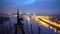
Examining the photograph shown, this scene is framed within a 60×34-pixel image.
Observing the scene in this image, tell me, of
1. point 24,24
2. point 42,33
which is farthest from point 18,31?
point 42,33

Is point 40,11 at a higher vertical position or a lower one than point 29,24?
higher

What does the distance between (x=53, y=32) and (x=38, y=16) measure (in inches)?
14.5

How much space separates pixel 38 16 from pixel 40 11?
92mm

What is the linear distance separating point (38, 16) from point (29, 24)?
0.67ft

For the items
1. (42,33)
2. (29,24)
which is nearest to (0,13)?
(29,24)

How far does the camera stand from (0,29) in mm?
3225

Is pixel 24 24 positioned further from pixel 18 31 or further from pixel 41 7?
pixel 41 7

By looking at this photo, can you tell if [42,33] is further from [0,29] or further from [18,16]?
[0,29]

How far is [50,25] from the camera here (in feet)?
10.6

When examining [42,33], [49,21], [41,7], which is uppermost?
[41,7]

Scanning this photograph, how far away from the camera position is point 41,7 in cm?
325

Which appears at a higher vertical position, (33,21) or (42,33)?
(33,21)

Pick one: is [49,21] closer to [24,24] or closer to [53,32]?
[53,32]

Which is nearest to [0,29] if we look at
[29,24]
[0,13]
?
[0,13]
